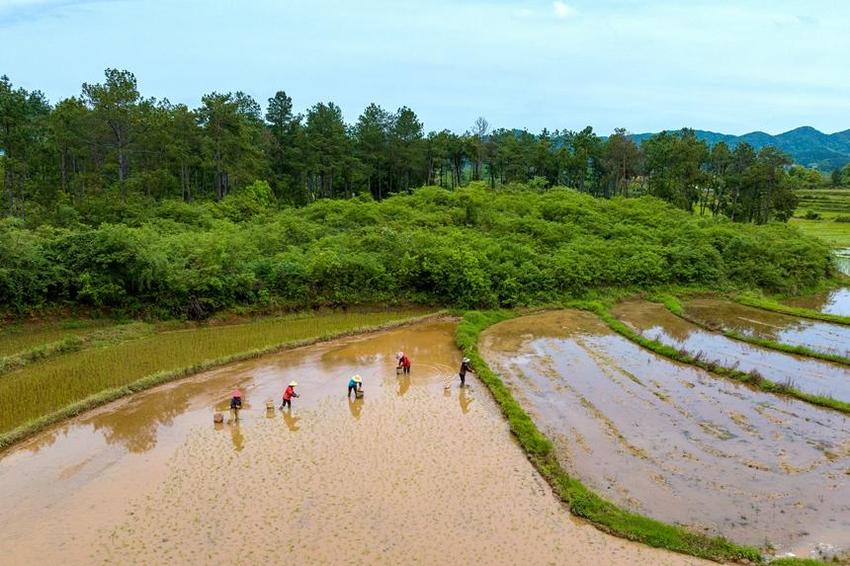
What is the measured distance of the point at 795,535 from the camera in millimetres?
11953

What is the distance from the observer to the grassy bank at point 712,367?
61.2ft

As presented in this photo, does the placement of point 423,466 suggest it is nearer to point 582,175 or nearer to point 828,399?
point 828,399

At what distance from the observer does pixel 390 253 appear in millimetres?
33656

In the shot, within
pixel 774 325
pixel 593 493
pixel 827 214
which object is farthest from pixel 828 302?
pixel 827 214

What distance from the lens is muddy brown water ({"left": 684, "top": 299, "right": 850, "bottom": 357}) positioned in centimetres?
2555

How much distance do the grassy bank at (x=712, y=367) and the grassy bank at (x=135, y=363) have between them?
9990 mm

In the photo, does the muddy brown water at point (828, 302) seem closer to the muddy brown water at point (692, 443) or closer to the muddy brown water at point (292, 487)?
the muddy brown water at point (692, 443)

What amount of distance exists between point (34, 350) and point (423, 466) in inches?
677

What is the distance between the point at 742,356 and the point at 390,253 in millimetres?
18775

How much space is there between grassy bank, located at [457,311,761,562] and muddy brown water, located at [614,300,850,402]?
9973 mm

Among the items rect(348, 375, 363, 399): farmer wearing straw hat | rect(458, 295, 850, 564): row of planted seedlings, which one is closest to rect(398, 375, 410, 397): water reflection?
rect(348, 375, 363, 399): farmer wearing straw hat

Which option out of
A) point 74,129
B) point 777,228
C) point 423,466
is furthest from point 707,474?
point 74,129

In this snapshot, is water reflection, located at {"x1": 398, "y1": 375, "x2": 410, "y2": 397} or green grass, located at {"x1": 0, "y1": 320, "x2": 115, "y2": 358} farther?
green grass, located at {"x1": 0, "y1": 320, "x2": 115, "y2": 358}

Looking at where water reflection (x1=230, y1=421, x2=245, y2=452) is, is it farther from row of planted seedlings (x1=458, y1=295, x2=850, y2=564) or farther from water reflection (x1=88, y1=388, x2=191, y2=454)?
row of planted seedlings (x1=458, y1=295, x2=850, y2=564)
